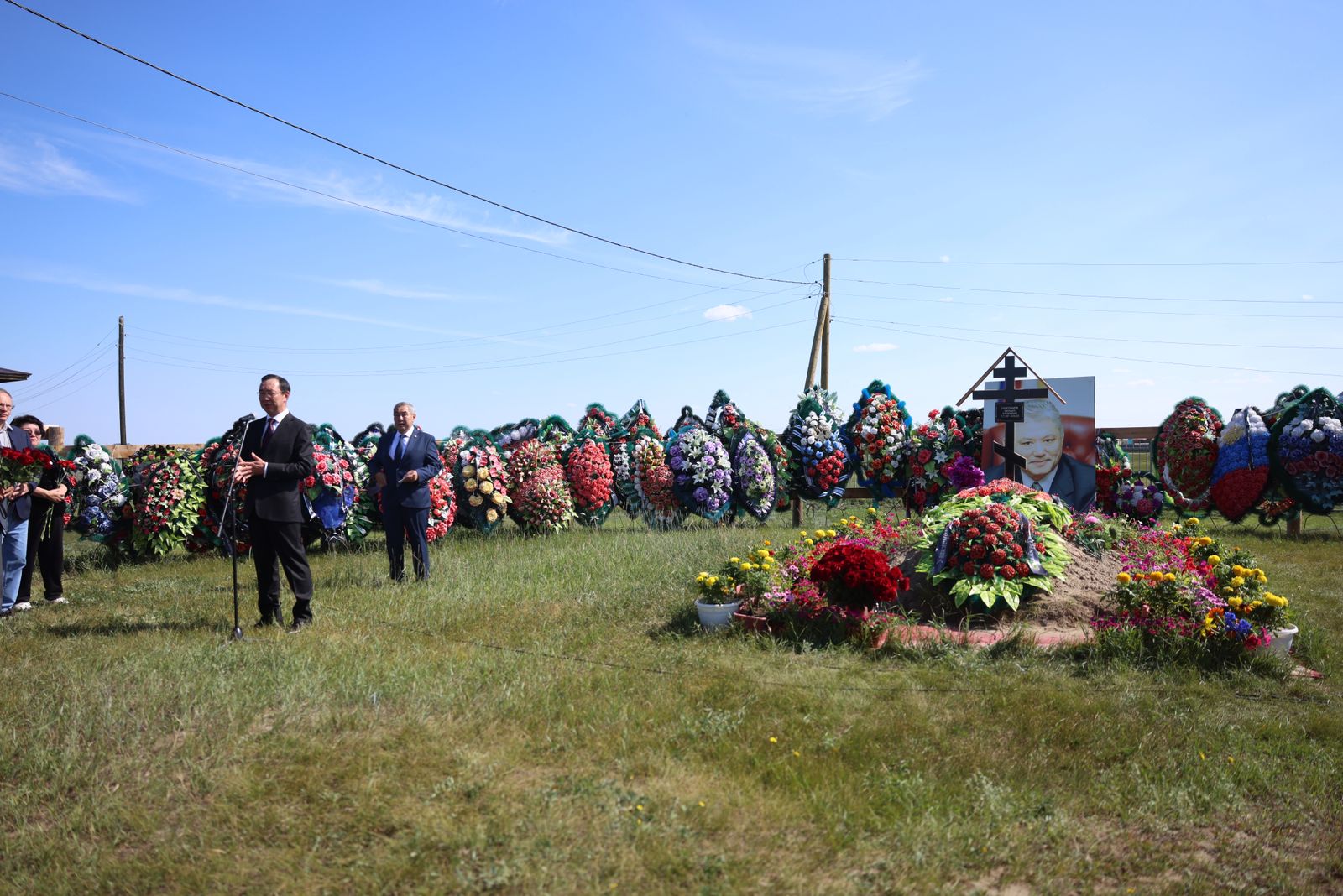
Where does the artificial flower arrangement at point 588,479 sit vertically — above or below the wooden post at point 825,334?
below

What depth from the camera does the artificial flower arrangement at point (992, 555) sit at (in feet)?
21.6

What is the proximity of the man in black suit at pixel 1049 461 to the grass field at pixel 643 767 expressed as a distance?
3.86m

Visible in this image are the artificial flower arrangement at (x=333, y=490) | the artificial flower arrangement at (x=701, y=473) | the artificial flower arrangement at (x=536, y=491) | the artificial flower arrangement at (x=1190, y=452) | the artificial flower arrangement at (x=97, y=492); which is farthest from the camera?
the artificial flower arrangement at (x=1190, y=452)

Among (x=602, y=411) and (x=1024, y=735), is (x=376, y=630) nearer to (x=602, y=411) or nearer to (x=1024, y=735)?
(x=1024, y=735)

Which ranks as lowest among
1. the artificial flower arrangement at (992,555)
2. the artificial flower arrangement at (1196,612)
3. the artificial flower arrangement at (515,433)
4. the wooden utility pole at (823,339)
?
the artificial flower arrangement at (1196,612)

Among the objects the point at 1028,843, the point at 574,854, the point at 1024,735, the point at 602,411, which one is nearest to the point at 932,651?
the point at 1024,735

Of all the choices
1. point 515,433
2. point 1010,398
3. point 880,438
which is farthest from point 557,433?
point 1010,398

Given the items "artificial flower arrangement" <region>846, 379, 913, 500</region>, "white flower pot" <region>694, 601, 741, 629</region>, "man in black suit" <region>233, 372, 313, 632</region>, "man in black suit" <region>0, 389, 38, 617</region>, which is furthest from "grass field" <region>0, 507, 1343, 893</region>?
"artificial flower arrangement" <region>846, 379, 913, 500</region>

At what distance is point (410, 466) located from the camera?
8164 mm

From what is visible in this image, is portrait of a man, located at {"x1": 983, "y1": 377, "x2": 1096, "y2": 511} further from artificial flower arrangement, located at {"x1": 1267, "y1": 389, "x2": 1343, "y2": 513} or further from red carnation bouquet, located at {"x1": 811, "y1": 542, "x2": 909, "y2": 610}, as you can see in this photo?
red carnation bouquet, located at {"x1": 811, "y1": 542, "x2": 909, "y2": 610}

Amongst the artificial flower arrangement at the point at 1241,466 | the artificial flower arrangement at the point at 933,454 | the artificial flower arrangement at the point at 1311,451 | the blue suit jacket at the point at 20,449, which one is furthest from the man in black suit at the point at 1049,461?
the blue suit jacket at the point at 20,449

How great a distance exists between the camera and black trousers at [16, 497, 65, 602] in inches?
321

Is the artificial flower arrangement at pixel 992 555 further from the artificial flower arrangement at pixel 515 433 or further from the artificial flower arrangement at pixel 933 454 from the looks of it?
the artificial flower arrangement at pixel 515 433

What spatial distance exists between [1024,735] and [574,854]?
8.42 feet
